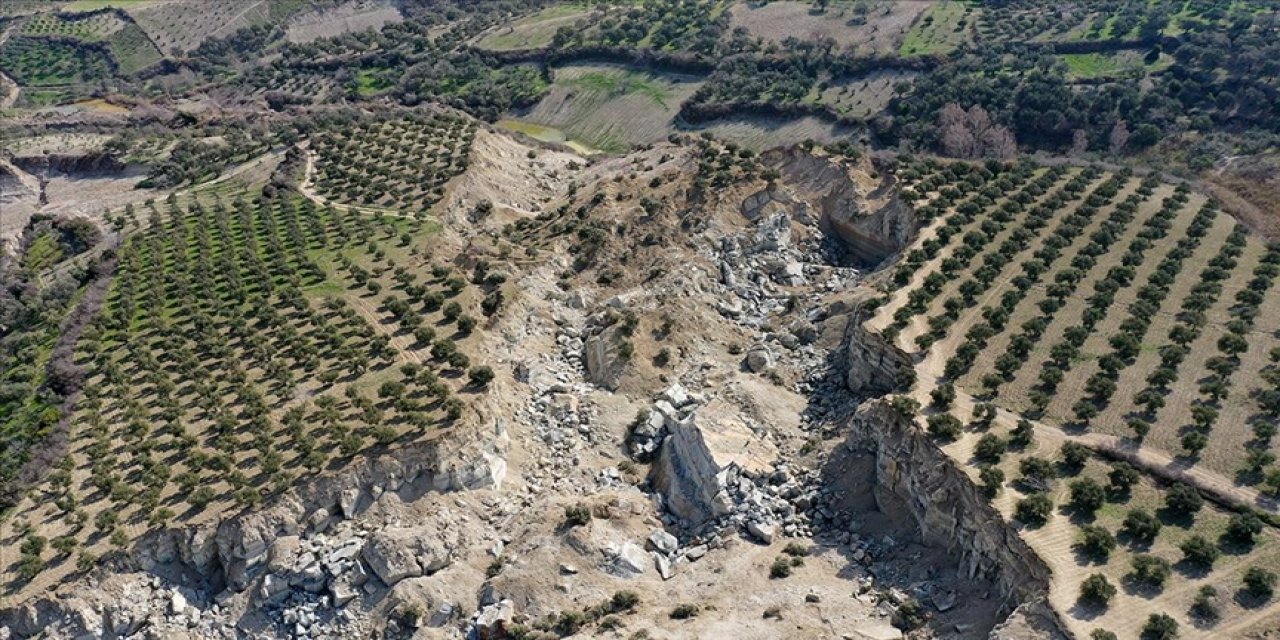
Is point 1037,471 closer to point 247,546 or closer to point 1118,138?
point 247,546

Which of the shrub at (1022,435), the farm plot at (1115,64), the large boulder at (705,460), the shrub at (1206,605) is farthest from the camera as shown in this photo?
the farm plot at (1115,64)

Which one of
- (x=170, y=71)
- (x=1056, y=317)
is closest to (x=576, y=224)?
(x=1056, y=317)

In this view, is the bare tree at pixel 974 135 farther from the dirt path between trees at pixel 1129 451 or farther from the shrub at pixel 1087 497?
the shrub at pixel 1087 497

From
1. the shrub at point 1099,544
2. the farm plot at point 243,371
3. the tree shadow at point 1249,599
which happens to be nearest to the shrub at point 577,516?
the farm plot at point 243,371

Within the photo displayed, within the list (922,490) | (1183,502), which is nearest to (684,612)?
(922,490)

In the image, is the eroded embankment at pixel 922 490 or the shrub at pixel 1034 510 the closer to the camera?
the eroded embankment at pixel 922 490

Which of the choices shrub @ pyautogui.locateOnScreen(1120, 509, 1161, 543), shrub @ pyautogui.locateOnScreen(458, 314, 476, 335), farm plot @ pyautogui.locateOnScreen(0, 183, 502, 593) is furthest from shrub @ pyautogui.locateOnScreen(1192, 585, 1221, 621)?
shrub @ pyautogui.locateOnScreen(458, 314, 476, 335)

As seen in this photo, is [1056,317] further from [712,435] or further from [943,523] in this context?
[712,435]
